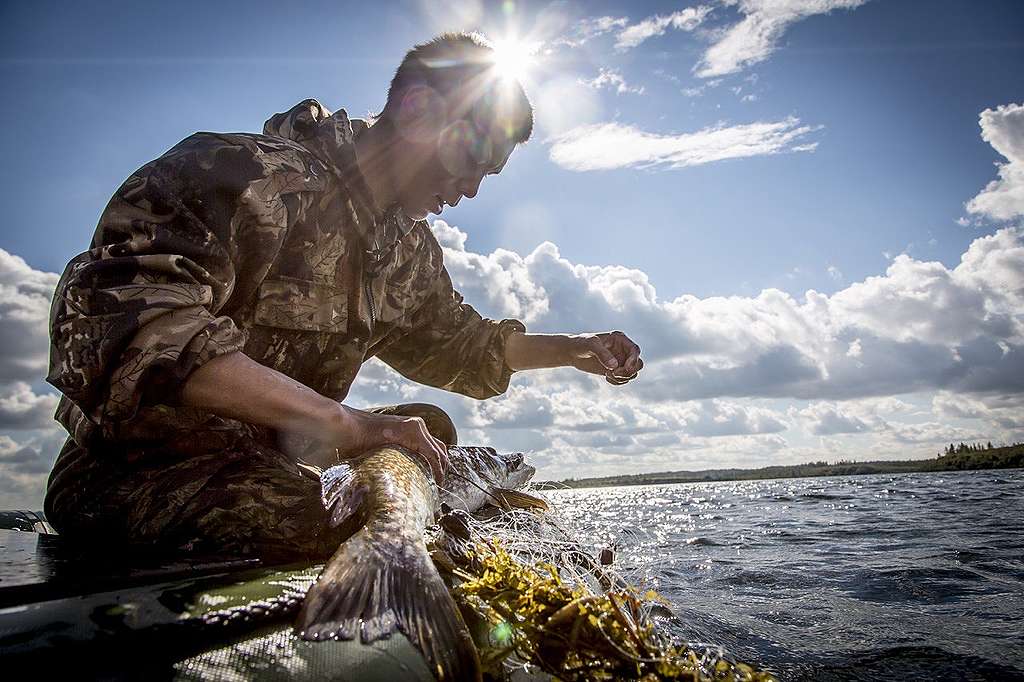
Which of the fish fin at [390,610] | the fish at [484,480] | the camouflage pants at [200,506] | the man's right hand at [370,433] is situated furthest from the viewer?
the fish at [484,480]

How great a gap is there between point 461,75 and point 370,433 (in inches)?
93.6

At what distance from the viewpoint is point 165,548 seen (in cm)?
235

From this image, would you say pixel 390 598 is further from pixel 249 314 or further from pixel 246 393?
pixel 249 314

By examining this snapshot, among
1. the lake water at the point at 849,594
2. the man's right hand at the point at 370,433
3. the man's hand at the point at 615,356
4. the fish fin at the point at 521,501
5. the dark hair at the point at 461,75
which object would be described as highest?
the dark hair at the point at 461,75

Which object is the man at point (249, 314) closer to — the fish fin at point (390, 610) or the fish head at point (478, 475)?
the fish head at point (478, 475)

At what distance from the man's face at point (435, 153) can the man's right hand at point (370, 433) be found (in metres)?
1.62

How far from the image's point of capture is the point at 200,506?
2.40 metres

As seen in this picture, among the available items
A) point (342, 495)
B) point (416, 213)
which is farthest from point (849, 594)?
point (416, 213)

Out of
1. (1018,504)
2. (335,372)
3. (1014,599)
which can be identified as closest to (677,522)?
(1018,504)

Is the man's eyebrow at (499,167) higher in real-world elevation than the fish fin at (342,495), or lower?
higher

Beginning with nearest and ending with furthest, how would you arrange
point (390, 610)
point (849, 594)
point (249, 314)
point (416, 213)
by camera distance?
point (390, 610) < point (249, 314) < point (416, 213) < point (849, 594)

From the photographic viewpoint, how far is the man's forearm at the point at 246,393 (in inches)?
88.8

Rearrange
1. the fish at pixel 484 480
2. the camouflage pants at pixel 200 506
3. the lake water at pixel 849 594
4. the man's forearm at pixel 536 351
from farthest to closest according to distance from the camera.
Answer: the man's forearm at pixel 536 351 → the fish at pixel 484 480 → the lake water at pixel 849 594 → the camouflage pants at pixel 200 506

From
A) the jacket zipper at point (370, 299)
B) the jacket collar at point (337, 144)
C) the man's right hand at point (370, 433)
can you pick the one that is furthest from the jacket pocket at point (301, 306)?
the man's right hand at point (370, 433)
